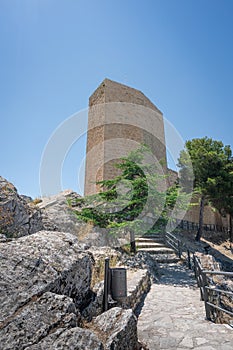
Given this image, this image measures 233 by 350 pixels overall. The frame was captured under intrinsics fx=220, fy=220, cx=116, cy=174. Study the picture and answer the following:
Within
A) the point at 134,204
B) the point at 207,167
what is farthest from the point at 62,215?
the point at 207,167

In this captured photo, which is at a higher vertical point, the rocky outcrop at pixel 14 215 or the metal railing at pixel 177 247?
the rocky outcrop at pixel 14 215

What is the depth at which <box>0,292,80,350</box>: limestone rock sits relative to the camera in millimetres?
1415

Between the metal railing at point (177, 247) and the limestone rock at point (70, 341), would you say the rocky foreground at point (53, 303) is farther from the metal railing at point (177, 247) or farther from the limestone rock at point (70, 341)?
the metal railing at point (177, 247)

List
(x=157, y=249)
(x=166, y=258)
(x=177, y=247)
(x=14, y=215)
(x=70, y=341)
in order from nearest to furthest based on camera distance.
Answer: (x=70, y=341), (x=14, y=215), (x=166, y=258), (x=157, y=249), (x=177, y=247)

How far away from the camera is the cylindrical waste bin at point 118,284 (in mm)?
2883

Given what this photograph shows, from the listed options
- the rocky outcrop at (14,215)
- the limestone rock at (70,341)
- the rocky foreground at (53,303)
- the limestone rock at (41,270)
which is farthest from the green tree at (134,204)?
the limestone rock at (70,341)

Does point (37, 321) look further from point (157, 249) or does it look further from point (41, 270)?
point (157, 249)

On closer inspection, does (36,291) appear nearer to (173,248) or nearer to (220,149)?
(173,248)

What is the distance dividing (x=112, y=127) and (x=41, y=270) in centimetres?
1354

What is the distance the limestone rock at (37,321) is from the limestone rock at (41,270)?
0.23ft

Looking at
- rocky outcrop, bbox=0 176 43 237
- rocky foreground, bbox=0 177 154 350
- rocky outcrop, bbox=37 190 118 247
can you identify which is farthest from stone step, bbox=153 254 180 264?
rocky foreground, bbox=0 177 154 350

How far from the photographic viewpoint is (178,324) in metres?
3.25

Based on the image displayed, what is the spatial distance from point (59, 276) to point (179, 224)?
15.0 meters

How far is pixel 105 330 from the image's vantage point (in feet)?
6.76
